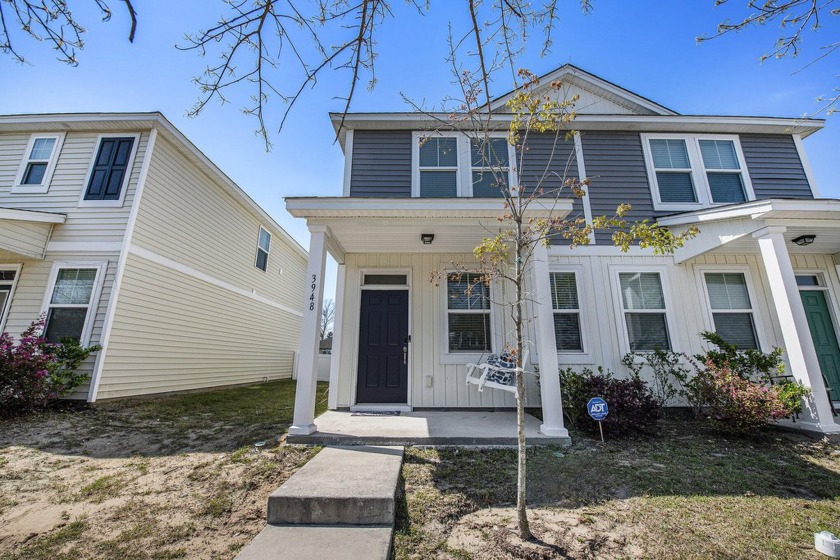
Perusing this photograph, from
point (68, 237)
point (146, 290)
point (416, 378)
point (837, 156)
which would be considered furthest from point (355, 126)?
point (837, 156)

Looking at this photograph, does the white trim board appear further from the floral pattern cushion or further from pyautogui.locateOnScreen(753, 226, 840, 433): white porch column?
pyautogui.locateOnScreen(753, 226, 840, 433): white porch column

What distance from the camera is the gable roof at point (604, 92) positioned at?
7.32 m

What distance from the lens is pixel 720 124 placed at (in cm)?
675

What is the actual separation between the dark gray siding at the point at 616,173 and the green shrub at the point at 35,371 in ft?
30.5

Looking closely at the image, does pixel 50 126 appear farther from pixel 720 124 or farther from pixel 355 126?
pixel 720 124

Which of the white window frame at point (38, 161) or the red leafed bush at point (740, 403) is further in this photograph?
the white window frame at point (38, 161)

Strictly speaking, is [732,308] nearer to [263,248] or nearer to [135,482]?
[135,482]

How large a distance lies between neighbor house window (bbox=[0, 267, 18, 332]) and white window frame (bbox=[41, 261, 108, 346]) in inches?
30.8

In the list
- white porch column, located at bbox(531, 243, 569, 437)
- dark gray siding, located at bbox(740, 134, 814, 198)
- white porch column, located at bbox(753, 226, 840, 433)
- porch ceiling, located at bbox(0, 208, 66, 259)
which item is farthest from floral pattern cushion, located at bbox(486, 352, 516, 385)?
porch ceiling, located at bbox(0, 208, 66, 259)

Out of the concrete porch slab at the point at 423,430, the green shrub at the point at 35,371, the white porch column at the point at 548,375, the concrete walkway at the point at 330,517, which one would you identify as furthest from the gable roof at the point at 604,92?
the green shrub at the point at 35,371

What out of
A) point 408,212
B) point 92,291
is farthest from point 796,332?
point 92,291

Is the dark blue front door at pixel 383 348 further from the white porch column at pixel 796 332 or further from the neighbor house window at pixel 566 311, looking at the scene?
the white porch column at pixel 796 332

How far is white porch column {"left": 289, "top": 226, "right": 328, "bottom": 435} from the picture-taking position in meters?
4.15

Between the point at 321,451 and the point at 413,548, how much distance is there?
5.99 ft
